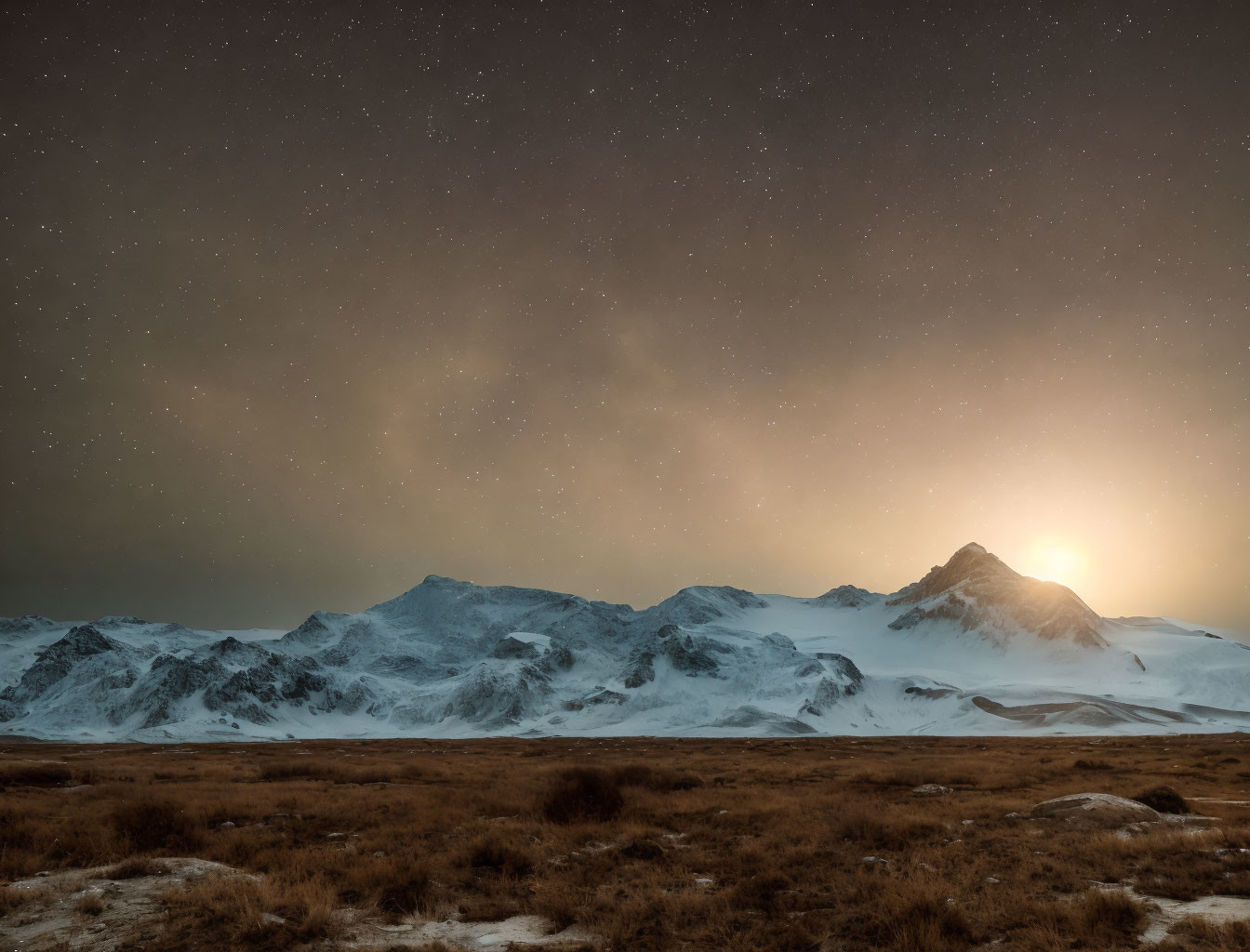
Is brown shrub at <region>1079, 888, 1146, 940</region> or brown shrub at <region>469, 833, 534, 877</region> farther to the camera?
brown shrub at <region>469, 833, 534, 877</region>

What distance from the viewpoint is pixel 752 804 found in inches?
1038

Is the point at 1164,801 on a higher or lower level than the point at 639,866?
lower

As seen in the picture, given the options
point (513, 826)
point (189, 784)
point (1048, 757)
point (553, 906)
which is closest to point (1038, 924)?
point (553, 906)

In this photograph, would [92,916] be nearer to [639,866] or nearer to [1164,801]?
[639,866]

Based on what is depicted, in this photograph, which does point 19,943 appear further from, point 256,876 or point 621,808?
point 621,808

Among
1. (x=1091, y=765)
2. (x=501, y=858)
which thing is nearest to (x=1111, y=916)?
(x=501, y=858)

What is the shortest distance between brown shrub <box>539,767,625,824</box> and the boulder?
1343 centimetres

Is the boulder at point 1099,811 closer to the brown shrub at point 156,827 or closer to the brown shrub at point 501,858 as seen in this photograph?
the brown shrub at point 501,858

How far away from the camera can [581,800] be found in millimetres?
24906

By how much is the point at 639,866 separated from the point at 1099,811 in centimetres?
1399

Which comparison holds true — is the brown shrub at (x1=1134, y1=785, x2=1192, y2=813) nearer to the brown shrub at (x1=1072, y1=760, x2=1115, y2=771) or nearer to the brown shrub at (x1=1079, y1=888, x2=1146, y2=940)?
the brown shrub at (x1=1079, y1=888, x2=1146, y2=940)

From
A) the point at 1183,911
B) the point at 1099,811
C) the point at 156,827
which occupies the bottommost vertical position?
the point at 1099,811

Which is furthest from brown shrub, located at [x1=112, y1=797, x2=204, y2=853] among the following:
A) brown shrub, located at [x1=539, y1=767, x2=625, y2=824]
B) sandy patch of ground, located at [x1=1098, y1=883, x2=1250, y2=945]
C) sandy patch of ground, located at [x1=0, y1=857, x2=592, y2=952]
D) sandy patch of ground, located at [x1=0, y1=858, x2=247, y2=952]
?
sandy patch of ground, located at [x1=1098, y1=883, x2=1250, y2=945]

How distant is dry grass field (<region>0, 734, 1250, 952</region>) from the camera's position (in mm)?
11133
